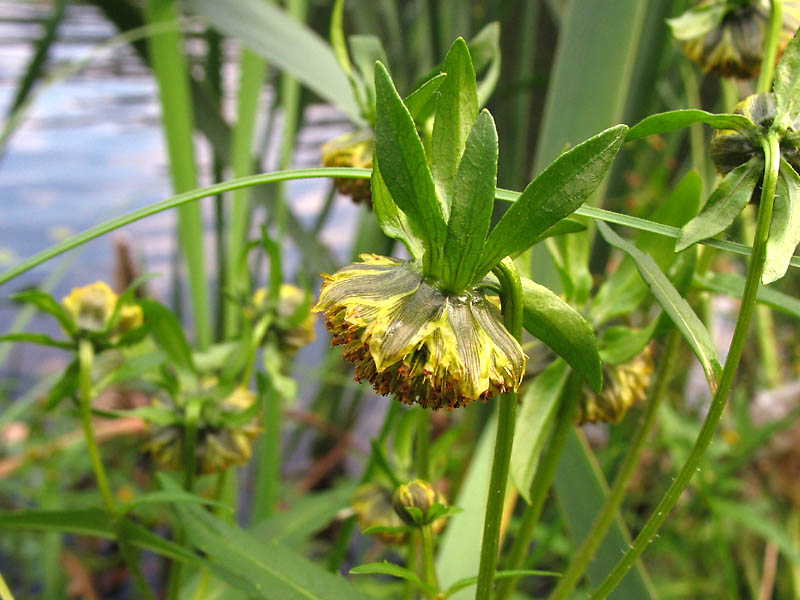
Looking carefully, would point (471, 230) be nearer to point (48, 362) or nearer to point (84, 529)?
point (84, 529)

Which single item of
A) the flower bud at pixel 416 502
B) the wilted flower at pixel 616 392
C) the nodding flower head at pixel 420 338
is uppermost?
the nodding flower head at pixel 420 338

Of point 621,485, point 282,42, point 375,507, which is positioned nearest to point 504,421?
point 621,485

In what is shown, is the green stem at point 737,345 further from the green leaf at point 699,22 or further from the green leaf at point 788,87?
the green leaf at point 699,22

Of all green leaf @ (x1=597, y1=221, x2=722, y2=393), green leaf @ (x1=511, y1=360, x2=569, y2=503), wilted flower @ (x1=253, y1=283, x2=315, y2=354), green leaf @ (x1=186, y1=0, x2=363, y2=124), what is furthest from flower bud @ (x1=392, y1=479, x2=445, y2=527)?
green leaf @ (x1=186, y1=0, x2=363, y2=124)

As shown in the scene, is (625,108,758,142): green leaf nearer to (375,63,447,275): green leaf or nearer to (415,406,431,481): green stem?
(375,63,447,275): green leaf

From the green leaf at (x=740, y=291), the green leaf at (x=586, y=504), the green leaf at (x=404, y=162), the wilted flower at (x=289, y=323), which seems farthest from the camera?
the wilted flower at (x=289, y=323)

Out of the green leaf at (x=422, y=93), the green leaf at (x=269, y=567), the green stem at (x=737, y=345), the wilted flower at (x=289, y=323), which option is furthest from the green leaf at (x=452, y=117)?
the wilted flower at (x=289, y=323)
